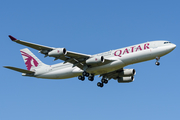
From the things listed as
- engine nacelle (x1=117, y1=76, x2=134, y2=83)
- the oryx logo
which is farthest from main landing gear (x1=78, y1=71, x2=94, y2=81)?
the oryx logo

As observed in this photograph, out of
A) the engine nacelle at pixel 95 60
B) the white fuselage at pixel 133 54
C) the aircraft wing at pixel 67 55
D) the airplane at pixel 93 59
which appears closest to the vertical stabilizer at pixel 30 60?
the airplane at pixel 93 59

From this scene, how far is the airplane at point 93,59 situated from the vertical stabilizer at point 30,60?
2.21 meters

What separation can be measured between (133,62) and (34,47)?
47.4 ft

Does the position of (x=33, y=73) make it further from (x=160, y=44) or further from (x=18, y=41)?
(x=160, y=44)

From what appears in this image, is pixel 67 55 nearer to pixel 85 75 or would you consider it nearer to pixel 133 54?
pixel 85 75

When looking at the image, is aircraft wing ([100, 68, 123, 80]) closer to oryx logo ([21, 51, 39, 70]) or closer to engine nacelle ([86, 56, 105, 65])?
engine nacelle ([86, 56, 105, 65])

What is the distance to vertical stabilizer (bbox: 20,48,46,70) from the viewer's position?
174 feet

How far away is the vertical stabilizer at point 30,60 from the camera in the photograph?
52.9 m

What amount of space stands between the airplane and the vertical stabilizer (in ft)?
7.24

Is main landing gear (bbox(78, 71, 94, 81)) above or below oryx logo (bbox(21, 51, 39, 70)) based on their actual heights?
below

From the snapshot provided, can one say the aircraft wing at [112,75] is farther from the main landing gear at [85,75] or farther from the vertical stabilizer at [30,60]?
the vertical stabilizer at [30,60]

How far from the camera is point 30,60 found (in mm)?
53781

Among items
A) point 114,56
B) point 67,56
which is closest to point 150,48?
point 114,56

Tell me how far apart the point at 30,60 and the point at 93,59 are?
14579mm
